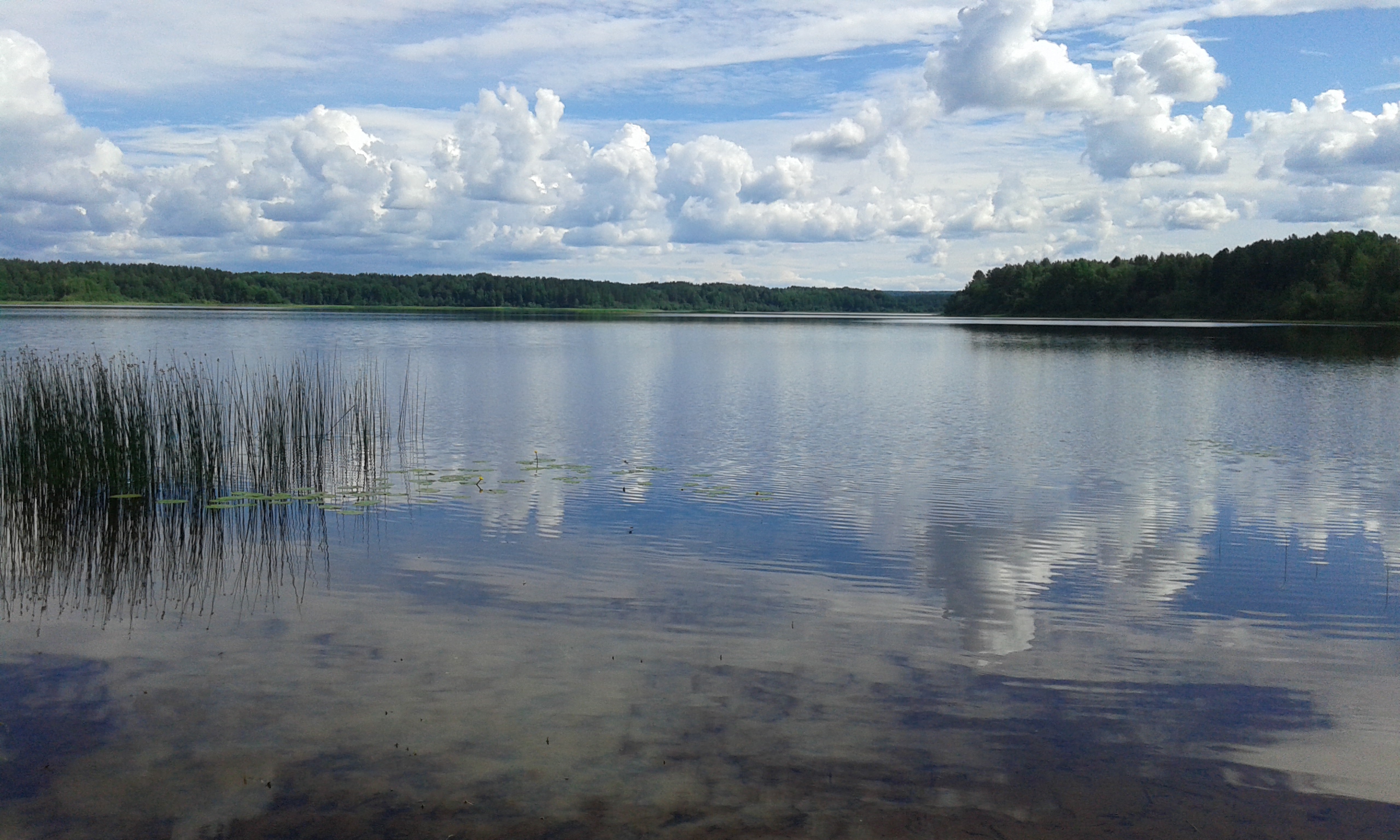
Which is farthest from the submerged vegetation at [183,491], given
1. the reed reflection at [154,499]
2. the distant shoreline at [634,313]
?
the distant shoreline at [634,313]

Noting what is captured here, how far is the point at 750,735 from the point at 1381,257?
87.8 m

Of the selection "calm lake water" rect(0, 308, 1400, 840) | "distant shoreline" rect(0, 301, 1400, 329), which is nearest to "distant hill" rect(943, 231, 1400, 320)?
"distant shoreline" rect(0, 301, 1400, 329)

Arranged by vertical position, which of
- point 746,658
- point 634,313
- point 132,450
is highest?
point 634,313

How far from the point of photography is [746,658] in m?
6.22

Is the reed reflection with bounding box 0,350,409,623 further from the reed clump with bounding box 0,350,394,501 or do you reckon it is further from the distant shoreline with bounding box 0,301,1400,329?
the distant shoreline with bounding box 0,301,1400,329

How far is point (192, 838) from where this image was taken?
4.08 meters

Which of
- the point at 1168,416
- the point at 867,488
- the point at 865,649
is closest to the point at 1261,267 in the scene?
the point at 1168,416

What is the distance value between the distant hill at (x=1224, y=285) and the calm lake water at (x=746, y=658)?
74.2 m

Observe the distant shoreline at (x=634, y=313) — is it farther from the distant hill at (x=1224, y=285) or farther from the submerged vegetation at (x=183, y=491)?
the submerged vegetation at (x=183, y=491)

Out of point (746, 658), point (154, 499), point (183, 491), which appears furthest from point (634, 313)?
point (746, 658)

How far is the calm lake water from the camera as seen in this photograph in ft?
14.5

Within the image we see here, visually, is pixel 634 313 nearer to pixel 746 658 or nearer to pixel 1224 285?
pixel 1224 285

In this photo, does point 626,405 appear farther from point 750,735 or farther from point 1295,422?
point 750,735

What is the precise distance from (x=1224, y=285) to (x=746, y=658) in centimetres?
9974
